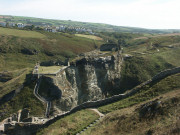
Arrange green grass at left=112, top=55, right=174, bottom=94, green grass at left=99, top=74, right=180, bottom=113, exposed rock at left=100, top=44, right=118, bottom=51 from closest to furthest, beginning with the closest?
green grass at left=99, top=74, right=180, bottom=113, green grass at left=112, top=55, right=174, bottom=94, exposed rock at left=100, top=44, right=118, bottom=51

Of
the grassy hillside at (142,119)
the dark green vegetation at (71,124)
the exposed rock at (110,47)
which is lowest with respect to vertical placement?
the dark green vegetation at (71,124)

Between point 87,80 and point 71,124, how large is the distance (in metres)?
30.5

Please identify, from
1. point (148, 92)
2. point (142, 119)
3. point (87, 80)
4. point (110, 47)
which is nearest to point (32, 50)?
point (110, 47)

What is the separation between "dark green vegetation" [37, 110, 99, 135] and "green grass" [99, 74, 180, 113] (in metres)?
2.69

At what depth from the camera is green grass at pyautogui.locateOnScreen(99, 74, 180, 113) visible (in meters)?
29.3

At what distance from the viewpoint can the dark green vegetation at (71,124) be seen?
25289 mm

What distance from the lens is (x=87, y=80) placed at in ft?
186

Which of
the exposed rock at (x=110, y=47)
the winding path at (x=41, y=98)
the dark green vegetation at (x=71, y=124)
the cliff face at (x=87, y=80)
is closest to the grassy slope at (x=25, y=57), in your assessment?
the winding path at (x=41, y=98)

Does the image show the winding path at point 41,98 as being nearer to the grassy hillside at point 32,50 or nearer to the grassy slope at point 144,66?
the grassy slope at point 144,66

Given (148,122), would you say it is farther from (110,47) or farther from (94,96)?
(110,47)

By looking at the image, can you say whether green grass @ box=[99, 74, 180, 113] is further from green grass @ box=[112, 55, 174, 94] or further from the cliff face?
green grass @ box=[112, 55, 174, 94]

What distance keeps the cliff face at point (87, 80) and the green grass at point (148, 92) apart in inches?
642

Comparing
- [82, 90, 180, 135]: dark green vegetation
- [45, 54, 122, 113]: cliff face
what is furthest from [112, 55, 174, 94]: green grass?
[82, 90, 180, 135]: dark green vegetation

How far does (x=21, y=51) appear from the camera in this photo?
113m
